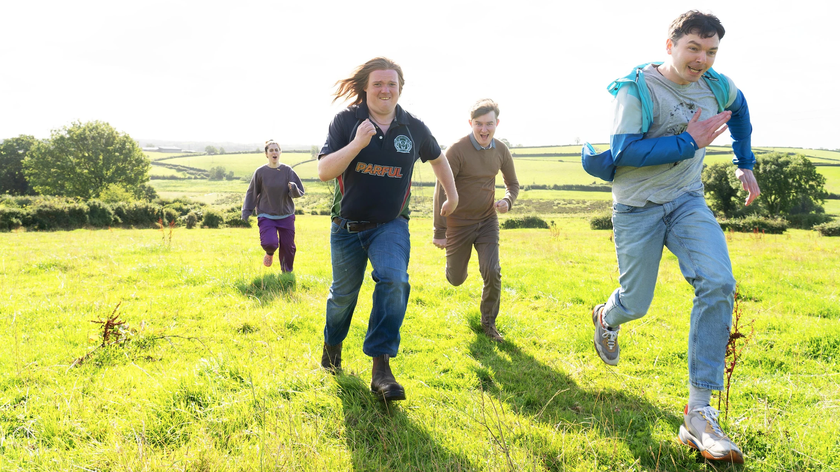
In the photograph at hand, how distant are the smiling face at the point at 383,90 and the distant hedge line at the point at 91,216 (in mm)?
31613

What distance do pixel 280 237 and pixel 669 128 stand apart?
23.2 ft

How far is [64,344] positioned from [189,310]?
147 centimetres

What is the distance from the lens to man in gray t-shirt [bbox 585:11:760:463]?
9.64ft

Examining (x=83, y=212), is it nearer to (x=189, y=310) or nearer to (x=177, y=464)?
(x=189, y=310)

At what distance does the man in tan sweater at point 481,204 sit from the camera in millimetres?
5414

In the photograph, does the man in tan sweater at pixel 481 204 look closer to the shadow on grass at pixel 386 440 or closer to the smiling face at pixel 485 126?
the smiling face at pixel 485 126

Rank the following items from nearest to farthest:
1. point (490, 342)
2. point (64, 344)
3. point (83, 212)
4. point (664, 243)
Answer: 1. point (664, 243)
2. point (64, 344)
3. point (490, 342)
4. point (83, 212)

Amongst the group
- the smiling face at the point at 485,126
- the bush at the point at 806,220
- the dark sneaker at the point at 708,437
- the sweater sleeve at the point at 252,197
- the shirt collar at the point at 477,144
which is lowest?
the bush at the point at 806,220

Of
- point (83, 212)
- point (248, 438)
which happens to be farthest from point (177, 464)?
point (83, 212)

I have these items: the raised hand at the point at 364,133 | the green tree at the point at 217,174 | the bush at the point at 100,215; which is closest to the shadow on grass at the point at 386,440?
the raised hand at the point at 364,133

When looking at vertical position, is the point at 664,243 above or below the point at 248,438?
above

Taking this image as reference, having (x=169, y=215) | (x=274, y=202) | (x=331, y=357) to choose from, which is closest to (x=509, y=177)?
(x=331, y=357)

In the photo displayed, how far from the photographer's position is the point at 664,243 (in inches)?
136

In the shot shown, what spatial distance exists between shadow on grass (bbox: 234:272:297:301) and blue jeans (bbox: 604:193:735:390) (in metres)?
4.90
